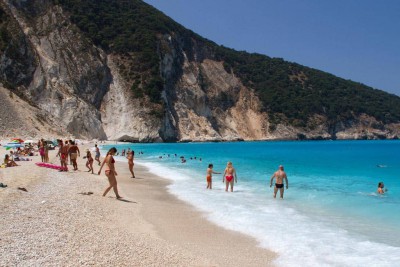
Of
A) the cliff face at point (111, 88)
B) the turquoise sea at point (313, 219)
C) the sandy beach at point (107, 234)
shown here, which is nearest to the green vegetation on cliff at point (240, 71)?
the cliff face at point (111, 88)

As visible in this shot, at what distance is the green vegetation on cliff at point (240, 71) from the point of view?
83.1 metres

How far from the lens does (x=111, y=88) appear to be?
260ft

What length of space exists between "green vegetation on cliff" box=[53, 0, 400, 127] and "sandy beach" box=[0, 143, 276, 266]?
6968cm

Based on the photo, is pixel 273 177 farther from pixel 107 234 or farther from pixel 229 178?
pixel 107 234

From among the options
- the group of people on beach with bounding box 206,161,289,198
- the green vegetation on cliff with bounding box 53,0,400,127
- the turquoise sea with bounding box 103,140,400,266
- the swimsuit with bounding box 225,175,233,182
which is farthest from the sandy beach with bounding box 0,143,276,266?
the green vegetation on cliff with bounding box 53,0,400,127

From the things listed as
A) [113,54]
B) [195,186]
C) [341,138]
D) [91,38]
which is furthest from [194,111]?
[195,186]

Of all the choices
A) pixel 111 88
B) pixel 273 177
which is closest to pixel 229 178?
pixel 273 177

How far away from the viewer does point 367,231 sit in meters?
9.01

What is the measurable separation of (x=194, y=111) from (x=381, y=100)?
88669mm

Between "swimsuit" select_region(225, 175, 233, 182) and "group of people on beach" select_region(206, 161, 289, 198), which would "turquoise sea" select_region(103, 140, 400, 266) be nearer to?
"group of people on beach" select_region(206, 161, 289, 198)

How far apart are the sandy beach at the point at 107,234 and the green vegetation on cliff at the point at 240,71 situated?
69.7 metres

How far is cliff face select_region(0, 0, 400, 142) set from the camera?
6744 centimetres

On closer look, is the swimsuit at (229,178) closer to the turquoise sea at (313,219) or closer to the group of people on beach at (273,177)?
the group of people on beach at (273,177)

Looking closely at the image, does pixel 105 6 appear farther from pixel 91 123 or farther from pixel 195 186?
pixel 195 186
